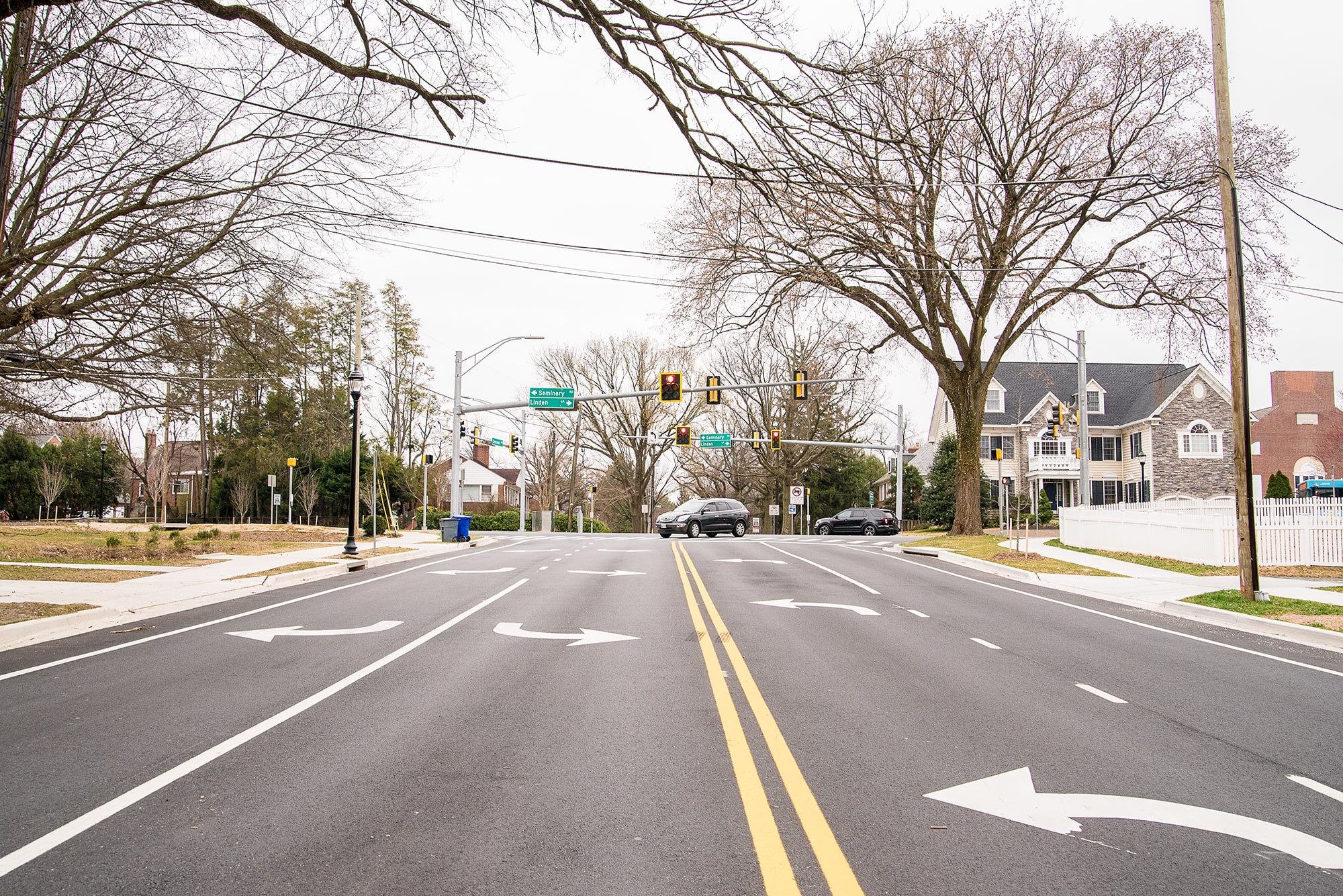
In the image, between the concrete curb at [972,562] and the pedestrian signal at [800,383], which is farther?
the pedestrian signal at [800,383]

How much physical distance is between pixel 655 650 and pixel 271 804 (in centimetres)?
516

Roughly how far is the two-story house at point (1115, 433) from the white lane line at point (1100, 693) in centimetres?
4107

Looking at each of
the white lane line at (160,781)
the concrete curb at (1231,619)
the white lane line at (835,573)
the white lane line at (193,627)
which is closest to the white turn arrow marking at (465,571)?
the white lane line at (193,627)

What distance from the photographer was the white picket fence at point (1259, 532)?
1916 cm

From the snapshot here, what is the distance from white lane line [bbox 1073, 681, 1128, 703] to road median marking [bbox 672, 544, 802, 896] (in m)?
3.22

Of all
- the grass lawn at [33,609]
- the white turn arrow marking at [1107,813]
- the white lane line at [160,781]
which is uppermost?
the grass lawn at [33,609]

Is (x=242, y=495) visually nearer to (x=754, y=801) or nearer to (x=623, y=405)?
(x=623, y=405)

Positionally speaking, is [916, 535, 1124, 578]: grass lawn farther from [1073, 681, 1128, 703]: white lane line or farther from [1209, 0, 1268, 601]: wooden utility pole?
[1073, 681, 1128, 703]: white lane line

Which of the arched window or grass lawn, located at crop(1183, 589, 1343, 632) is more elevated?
the arched window

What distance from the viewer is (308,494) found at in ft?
184

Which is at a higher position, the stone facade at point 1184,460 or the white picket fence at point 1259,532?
the stone facade at point 1184,460

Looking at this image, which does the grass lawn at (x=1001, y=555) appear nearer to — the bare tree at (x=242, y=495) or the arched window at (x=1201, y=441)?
the arched window at (x=1201, y=441)

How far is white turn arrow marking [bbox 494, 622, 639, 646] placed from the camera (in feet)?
32.9

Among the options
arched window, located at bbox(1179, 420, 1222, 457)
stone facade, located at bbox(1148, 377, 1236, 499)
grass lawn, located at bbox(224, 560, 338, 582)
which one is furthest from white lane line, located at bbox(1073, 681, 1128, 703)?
arched window, located at bbox(1179, 420, 1222, 457)
